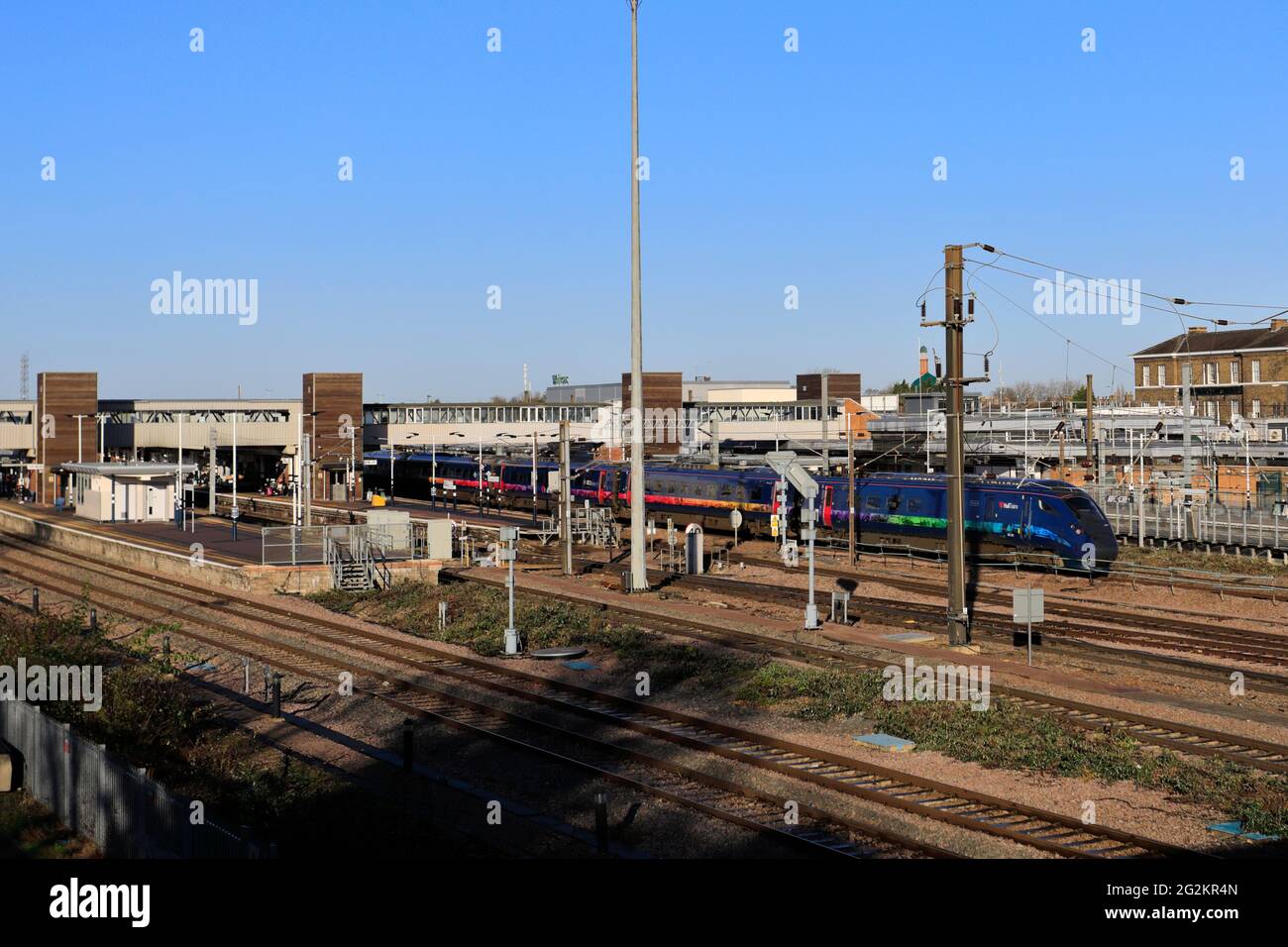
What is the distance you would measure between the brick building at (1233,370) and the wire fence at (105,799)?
91.7 meters

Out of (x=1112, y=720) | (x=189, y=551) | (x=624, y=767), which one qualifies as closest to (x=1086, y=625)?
(x=1112, y=720)

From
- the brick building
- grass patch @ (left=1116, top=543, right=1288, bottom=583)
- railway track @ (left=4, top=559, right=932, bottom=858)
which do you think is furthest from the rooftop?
railway track @ (left=4, top=559, right=932, bottom=858)

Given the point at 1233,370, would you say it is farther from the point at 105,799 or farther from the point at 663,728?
the point at 105,799

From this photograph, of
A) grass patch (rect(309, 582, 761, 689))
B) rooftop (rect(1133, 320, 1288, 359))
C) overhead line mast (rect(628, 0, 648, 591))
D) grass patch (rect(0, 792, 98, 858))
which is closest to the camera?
grass patch (rect(0, 792, 98, 858))

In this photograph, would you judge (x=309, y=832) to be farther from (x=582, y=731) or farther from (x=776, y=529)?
(x=776, y=529)

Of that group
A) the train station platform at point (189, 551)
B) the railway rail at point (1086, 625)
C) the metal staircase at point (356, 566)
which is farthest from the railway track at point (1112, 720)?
the train station platform at point (189, 551)

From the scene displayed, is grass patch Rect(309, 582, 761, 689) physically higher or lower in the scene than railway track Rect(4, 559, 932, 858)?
higher

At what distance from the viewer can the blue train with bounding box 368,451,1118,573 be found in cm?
3481

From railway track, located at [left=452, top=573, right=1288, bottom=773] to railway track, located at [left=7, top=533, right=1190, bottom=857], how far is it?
13.7 feet

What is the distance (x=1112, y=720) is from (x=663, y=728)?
22.3 ft

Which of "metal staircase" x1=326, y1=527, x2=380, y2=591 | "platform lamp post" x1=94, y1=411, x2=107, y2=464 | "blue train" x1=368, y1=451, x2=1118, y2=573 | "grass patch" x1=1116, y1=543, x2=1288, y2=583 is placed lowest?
"grass patch" x1=1116, y1=543, x2=1288, y2=583

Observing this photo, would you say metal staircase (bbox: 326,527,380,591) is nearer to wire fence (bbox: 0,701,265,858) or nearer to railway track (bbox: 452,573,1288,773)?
railway track (bbox: 452,573,1288,773)

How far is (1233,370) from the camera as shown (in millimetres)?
97125

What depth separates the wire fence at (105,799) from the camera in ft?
36.3
